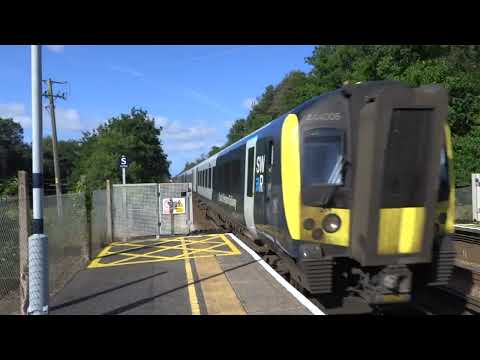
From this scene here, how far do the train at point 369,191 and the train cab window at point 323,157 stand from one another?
0.01m

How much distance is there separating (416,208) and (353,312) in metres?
2.12

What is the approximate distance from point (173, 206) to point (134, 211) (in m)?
1.28

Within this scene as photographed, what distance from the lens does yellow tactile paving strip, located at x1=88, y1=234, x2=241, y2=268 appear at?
10836 mm

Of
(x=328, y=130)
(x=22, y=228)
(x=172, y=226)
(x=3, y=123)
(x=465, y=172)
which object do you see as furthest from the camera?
(x=3, y=123)

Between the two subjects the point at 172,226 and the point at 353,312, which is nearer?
the point at 353,312

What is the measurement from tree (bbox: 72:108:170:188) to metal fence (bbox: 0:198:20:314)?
1820cm

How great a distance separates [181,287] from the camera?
7797 mm

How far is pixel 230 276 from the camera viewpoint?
27.8ft

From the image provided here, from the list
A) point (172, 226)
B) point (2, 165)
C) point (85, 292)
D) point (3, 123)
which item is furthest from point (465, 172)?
point (3, 123)

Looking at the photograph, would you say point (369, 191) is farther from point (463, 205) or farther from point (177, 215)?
point (463, 205)

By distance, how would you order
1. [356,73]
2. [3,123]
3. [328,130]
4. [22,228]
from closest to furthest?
[328,130]
[22,228]
[356,73]
[3,123]

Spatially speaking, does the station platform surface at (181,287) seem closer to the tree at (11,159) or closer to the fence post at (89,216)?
the fence post at (89,216)

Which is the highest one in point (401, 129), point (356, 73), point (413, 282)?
point (356, 73)

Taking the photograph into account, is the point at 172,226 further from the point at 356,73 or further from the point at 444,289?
the point at 356,73
